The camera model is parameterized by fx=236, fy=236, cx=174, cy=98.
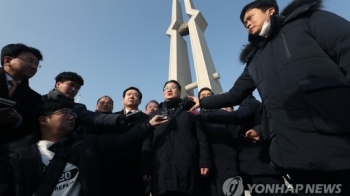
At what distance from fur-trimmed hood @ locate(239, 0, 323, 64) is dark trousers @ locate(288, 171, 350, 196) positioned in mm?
922

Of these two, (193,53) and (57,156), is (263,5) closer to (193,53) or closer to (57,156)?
(57,156)

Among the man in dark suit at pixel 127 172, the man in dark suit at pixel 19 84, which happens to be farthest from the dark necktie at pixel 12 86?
the man in dark suit at pixel 127 172

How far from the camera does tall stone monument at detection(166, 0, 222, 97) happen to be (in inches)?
368

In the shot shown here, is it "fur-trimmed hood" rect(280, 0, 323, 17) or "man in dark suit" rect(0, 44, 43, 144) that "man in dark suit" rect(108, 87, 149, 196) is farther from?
"fur-trimmed hood" rect(280, 0, 323, 17)

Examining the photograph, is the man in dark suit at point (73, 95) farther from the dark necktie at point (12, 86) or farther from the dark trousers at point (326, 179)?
the dark trousers at point (326, 179)

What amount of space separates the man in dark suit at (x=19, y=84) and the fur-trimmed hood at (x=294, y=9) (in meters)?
1.91

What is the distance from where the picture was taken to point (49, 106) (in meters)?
2.08

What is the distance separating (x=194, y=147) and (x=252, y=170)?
22.2 inches

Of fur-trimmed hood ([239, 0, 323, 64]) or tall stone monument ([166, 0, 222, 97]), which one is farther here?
tall stone monument ([166, 0, 222, 97])

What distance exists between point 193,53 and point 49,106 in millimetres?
8454

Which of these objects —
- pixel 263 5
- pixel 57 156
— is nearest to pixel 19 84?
pixel 57 156

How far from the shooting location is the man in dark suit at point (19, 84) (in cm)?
195

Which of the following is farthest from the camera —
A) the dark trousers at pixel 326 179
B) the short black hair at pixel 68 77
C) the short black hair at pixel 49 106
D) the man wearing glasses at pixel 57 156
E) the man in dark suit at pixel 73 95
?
the short black hair at pixel 68 77

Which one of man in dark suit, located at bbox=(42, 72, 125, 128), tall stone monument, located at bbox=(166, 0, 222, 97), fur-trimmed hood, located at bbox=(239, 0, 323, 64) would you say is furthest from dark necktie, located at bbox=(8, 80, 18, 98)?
tall stone monument, located at bbox=(166, 0, 222, 97)
